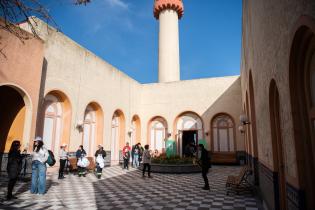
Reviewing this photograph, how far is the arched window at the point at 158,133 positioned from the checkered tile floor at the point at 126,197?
33.3ft

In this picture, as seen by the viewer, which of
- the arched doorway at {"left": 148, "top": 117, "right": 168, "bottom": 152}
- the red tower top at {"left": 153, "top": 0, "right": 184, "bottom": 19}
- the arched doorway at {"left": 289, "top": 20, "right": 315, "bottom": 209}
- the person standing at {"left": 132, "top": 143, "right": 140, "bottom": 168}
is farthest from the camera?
the red tower top at {"left": 153, "top": 0, "right": 184, "bottom": 19}

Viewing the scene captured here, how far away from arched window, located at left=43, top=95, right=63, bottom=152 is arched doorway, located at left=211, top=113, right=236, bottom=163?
33.8 ft

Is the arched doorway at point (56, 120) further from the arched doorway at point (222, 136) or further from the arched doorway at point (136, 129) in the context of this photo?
the arched doorway at point (222, 136)

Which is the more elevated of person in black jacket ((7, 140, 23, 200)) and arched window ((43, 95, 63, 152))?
arched window ((43, 95, 63, 152))

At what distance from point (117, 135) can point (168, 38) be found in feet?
41.7

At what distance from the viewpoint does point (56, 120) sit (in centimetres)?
1157

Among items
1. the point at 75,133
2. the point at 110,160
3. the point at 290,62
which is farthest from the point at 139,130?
the point at 290,62

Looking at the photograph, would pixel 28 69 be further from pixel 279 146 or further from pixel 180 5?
pixel 180 5

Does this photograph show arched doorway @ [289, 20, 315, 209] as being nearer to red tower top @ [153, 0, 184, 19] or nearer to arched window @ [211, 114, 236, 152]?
arched window @ [211, 114, 236, 152]

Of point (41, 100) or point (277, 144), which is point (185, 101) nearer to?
point (41, 100)

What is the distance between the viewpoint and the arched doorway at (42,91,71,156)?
11.1 m

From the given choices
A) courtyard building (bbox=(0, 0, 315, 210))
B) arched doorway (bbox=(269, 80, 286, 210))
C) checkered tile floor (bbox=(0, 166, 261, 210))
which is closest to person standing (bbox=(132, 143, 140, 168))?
courtyard building (bbox=(0, 0, 315, 210))

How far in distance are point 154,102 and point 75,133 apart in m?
8.54

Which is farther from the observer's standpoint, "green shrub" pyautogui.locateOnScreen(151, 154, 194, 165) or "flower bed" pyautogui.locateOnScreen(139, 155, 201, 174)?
"green shrub" pyautogui.locateOnScreen(151, 154, 194, 165)
